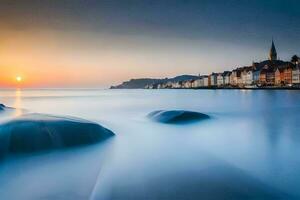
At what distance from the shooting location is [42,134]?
13000 millimetres

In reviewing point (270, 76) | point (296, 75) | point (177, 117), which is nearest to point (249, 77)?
point (270, 76)

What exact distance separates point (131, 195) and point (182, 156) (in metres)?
5.45

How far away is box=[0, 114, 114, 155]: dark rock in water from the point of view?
477 inches

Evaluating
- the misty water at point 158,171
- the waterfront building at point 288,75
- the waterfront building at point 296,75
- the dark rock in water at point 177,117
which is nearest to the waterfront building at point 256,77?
the waterfront building at point 288,75

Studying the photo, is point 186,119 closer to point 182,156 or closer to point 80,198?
point 182,156

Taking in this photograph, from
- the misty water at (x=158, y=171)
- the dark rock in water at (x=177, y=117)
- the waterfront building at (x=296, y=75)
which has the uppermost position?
the waterfront building at (x=296, y=75)

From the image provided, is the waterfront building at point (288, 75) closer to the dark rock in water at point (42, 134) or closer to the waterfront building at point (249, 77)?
the waterfront building at point (249, 77)

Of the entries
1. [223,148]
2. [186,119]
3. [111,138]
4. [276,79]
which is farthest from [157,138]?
[276,79]

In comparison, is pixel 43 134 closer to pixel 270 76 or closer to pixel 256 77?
pixel 270 76

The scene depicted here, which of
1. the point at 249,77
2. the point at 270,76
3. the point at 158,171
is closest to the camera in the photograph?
the point at 158,171

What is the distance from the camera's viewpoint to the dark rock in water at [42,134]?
39.8 ft

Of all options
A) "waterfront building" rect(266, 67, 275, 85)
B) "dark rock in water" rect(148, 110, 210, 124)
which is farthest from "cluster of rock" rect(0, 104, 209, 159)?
"waterfront building" rect(266, 67, 275, 85)

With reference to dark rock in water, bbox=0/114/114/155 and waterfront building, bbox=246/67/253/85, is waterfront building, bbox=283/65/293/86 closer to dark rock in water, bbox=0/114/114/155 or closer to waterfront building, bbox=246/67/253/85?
waterfront building, bbox=246/67/253/85

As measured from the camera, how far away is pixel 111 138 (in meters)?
16.3
